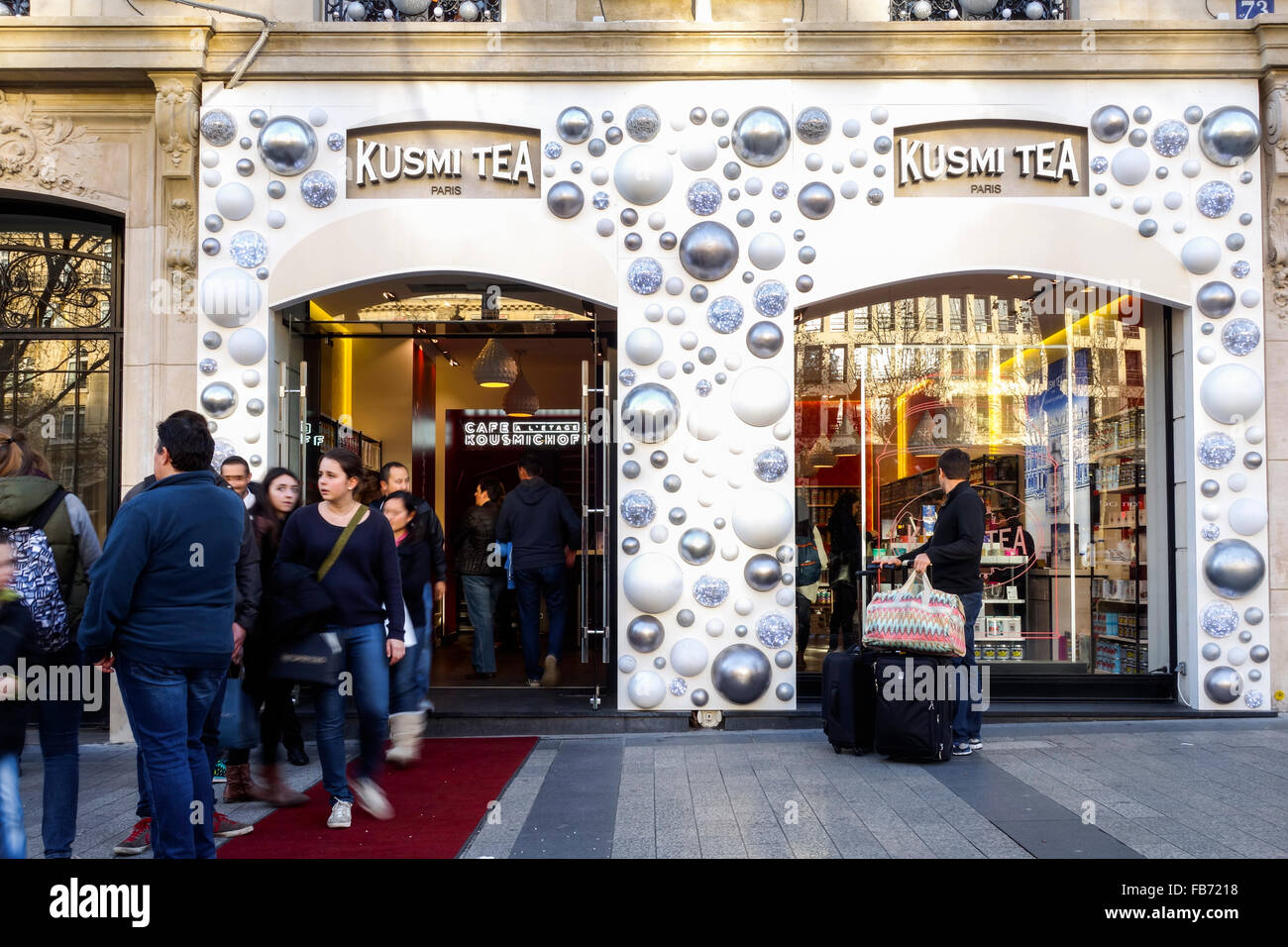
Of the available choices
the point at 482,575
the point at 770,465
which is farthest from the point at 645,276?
the point at 482,575

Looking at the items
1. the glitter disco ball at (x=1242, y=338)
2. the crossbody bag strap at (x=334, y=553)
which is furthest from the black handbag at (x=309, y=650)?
the glitter disco ball at (x=1242, y=338)

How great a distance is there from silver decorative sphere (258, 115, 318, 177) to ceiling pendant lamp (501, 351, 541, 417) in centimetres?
279

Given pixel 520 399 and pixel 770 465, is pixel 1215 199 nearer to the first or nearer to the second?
pixel 770 465

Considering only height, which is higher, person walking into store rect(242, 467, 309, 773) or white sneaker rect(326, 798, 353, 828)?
person walking into store rect(242, 467, 309, 773)

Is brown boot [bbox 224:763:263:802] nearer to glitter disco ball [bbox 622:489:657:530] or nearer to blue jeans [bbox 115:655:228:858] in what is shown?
blue jeans [bbox 115:655:228:858]

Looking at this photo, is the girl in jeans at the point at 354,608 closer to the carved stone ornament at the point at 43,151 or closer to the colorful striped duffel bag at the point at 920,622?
the colorful striped duffel bag at the point at 920,622

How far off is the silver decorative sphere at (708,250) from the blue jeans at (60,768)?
5397 millimetres

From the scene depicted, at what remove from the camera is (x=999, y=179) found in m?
8.96

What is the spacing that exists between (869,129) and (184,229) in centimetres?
544

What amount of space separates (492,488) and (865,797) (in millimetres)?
6191

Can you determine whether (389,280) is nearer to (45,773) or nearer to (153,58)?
(153,58)

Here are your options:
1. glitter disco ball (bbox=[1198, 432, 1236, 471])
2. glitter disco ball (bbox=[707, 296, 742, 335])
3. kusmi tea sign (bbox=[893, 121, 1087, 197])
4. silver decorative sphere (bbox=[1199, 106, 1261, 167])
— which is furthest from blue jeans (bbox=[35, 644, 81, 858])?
silver decorative sphere (bbox=[1199, 106, 1261, 167])

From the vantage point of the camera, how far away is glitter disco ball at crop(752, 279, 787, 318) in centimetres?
875

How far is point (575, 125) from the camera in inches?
345
